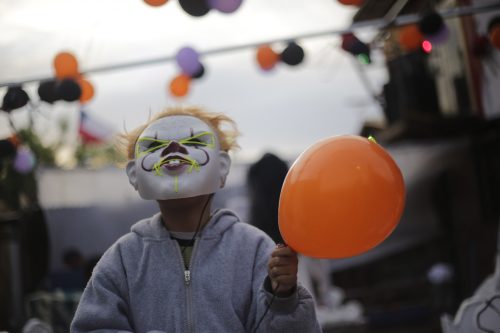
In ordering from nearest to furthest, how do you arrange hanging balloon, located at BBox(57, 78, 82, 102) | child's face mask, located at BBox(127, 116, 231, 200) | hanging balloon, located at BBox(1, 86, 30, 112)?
child's face mask, located at BBox(127, 116, 231, 200)
hanging balloon, located at BBox(1, 86, 30, 112)
hanging balloon, located at BBox(57, 78, 82, 102)

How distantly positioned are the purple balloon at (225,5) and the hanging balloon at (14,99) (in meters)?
1.50

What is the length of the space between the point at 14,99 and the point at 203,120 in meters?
2.18

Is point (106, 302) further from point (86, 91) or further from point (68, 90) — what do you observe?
point (86, 91)

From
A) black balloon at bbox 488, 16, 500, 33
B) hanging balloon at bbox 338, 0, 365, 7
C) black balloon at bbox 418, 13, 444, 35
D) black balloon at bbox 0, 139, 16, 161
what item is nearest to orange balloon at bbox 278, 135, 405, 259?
hanging balloon at bbox 338, 0, 365, 7

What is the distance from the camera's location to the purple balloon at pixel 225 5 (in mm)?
3663

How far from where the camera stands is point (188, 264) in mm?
2266

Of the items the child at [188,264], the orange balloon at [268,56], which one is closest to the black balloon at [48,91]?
the orange balloon at [268,56]

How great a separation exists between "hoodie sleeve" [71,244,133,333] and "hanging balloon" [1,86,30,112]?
2250 millimetres

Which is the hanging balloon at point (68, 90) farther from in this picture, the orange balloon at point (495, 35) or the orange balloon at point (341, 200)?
the orange balloon at point (495, 35)

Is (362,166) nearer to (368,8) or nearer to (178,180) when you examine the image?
(178,180)

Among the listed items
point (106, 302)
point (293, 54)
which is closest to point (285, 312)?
point (106, 302)

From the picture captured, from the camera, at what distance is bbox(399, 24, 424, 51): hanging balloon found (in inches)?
180

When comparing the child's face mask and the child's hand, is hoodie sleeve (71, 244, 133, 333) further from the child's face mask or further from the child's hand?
the child's hand

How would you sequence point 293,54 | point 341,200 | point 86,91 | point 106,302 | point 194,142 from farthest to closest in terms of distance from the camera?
point 86,91 < point 293,54 < point 194,142 < point 106,302 < point 341,200
